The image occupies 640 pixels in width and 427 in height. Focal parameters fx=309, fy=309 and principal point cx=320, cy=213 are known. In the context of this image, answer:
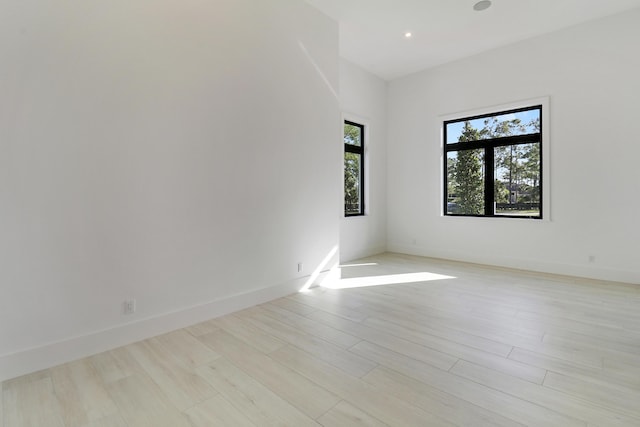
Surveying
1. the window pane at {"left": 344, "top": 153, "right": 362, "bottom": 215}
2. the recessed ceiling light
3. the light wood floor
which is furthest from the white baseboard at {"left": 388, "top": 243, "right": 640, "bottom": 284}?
the recessed ceiling light

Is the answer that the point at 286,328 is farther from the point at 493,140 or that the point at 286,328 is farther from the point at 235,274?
the point at 493,140

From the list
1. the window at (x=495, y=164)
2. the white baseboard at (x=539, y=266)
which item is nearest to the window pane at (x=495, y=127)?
the window at (x=495, y=164)

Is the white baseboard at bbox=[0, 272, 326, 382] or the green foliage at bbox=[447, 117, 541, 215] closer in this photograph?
the white baseboard at bbox=[0, 272, 326, 382]

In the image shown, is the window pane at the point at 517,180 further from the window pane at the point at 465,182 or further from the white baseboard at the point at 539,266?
the white baseboard at the point at 539,266

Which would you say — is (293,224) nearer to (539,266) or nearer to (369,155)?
(369,155)

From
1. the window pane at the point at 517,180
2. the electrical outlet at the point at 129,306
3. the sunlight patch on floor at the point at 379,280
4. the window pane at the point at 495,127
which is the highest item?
the window pane at the point at 495,127

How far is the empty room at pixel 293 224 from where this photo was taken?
1834 millimetres

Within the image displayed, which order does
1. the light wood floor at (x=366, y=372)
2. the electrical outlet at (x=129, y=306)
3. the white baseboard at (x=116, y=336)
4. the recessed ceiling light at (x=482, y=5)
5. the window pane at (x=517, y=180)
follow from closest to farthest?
the light wood floor at (x=366, y=372) → the white baseboard at (x=116, y=336) → the electrical outlet at (x=129, y=306) → the recessed ceiling light at (x=482, y=5) → the window pane at (x=517, y=180)

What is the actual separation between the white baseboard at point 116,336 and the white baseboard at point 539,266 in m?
3.59

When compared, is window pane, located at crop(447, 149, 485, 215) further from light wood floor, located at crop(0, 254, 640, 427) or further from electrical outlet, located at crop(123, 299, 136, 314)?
electrical outlet, located at crop(123, 299, 136, 314)

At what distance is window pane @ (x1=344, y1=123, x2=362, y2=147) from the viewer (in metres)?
5.55

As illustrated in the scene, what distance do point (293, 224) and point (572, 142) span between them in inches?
160

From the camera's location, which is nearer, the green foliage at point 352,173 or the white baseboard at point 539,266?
the white baseboard at point 539,266

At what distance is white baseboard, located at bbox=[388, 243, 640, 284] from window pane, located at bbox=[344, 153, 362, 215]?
1387 millimetres
